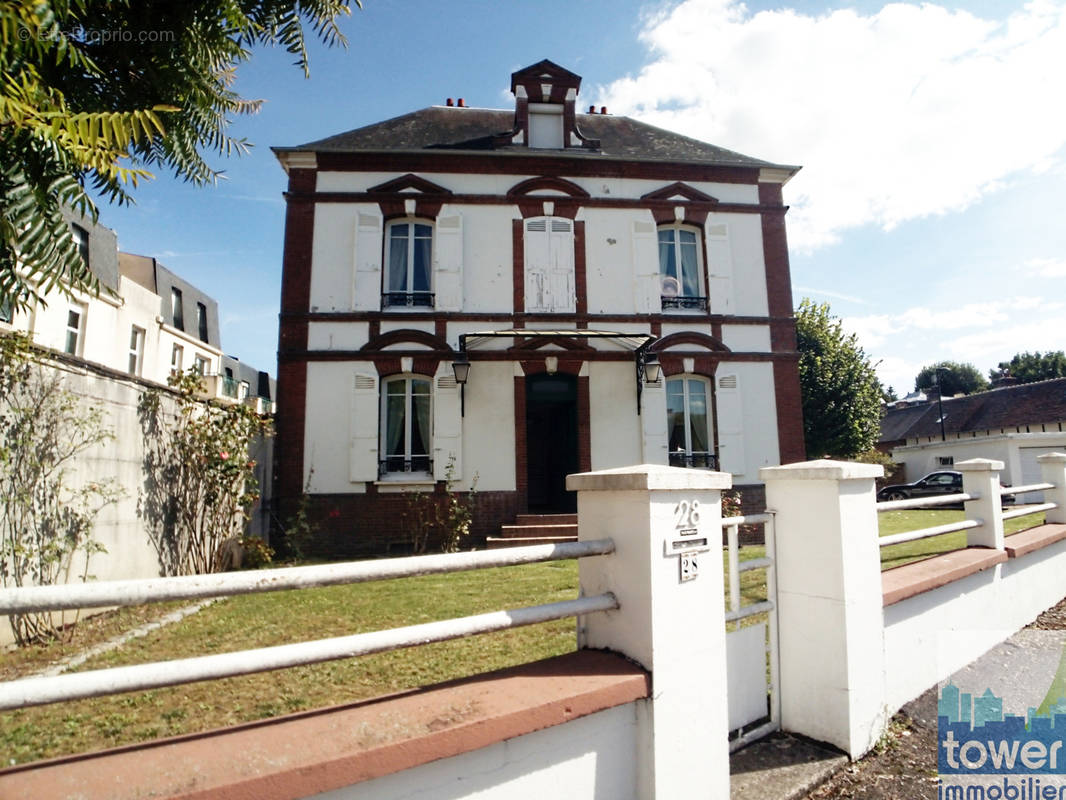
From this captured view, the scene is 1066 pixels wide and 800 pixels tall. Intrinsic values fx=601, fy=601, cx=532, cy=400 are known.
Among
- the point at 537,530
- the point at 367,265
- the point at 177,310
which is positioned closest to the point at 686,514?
the point at 537,530

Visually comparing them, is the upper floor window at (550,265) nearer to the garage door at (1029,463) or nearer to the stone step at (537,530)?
the stone step at (537,530)

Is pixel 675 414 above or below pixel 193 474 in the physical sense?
above

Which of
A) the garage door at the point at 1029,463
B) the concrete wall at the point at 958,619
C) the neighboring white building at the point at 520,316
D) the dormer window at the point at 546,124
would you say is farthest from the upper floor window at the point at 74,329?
the garage door at the point at 1029,463

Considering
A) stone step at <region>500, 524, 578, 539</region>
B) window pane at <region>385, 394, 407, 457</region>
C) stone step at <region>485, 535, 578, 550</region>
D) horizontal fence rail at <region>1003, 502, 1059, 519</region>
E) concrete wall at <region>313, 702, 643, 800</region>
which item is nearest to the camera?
concrete wall at <region>313, 702, 643, 800</region>

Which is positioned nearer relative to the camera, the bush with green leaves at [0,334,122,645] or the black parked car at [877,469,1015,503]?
the bush with green leaves at [0,334,122,645]

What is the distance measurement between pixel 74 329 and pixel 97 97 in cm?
1454

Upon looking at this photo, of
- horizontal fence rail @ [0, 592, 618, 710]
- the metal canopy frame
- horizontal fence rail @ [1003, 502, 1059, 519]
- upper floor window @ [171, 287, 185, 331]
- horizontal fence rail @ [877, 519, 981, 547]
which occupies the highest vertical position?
upper floor window @ [171, 287, 185, 331]

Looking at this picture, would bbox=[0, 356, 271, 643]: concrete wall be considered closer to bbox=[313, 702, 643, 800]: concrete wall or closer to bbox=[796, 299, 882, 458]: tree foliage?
bbox=[313, 702, 643, 800]: concrete wall

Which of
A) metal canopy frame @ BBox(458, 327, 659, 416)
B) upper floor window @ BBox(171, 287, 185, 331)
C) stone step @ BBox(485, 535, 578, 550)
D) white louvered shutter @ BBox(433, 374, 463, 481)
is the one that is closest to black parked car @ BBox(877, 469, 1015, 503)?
metal canopy frame @ BBox(458, 327, 659, 416)

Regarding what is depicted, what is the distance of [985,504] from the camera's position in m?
4.91

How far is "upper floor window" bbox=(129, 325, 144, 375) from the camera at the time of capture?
1946cm

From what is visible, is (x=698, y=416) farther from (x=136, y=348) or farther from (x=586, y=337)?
(x=136, y=348)

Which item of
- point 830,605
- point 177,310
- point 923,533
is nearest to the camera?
point 830,605

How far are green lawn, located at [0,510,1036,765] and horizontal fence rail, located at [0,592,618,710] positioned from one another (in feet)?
6.99
